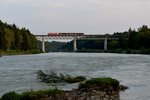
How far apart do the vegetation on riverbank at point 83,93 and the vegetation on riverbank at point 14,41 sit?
366ft

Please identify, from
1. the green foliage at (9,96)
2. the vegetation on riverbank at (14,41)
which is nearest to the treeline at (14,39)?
the vegetation on riverbank at (14,41)

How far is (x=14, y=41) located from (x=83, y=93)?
13401 centimetres

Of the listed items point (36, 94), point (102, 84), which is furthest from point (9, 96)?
point (102, 84)

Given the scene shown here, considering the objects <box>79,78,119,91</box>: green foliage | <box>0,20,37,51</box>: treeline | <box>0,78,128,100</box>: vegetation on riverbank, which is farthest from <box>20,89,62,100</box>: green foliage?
<box>0,20,37,51</box>: treeline

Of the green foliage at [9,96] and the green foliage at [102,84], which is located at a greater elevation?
the green foliage at [9,96]

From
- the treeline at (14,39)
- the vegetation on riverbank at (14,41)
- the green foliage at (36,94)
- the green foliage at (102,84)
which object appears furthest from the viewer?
the vegetation on riverbank at (14,41)

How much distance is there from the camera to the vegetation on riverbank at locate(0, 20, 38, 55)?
143 metres

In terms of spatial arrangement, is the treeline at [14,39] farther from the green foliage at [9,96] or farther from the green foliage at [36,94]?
the green foliage at [9,96]

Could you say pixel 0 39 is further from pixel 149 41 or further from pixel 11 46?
pixel 149 41

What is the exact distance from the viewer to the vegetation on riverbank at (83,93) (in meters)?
23.6

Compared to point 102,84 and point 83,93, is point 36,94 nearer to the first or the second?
point 83,93

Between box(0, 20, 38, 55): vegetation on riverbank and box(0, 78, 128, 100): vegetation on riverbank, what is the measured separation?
366 feet

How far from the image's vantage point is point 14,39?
159 meters

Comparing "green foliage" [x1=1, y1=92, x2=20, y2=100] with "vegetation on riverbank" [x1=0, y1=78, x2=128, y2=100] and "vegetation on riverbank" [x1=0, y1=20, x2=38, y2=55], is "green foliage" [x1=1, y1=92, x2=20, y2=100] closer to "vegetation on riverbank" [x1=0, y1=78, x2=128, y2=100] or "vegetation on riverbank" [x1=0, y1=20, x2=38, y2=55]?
"vegetation on riverbank" [x1=0, y1=78, x2=128, y2=100]
